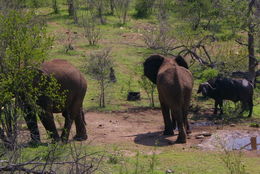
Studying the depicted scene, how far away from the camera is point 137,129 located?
1408 cm

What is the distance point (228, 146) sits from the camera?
38.3 ft

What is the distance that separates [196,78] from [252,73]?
11.4 ft

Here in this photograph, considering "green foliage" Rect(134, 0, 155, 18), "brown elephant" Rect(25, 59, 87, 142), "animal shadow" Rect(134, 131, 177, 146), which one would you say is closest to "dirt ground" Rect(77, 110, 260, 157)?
"animal shadow" Rect(134, 131, 177, 146)

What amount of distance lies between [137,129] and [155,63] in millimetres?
1921

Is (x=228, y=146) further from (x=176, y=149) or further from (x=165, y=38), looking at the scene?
(x=165, y=38)

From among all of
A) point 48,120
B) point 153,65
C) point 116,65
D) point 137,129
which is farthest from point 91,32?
point 48,120

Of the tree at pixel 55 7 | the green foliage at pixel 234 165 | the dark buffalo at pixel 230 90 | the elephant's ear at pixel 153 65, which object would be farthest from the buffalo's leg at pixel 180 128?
the tree at pixel 55 7

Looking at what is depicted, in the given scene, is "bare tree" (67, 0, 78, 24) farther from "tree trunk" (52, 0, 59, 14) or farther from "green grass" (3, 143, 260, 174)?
"green grass" (3, 143, 260, 174)

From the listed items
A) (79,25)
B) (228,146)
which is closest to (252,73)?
(228,146)

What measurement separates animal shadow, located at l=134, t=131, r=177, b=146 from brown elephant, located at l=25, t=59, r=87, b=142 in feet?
4.58

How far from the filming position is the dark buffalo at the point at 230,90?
15406mm

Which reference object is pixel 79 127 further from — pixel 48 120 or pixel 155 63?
pixel 155 63

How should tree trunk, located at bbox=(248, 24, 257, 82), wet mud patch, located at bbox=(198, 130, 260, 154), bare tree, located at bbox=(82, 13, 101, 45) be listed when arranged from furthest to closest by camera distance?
1. bare tree, located at bbox=(82, 13, 101, 45)
2. tree trunk, located at bbox=(248, 24, 257, 82)
3. wet mud patch, located at bbox=(198, 130, 260, 154)

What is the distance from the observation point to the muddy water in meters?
11.6
